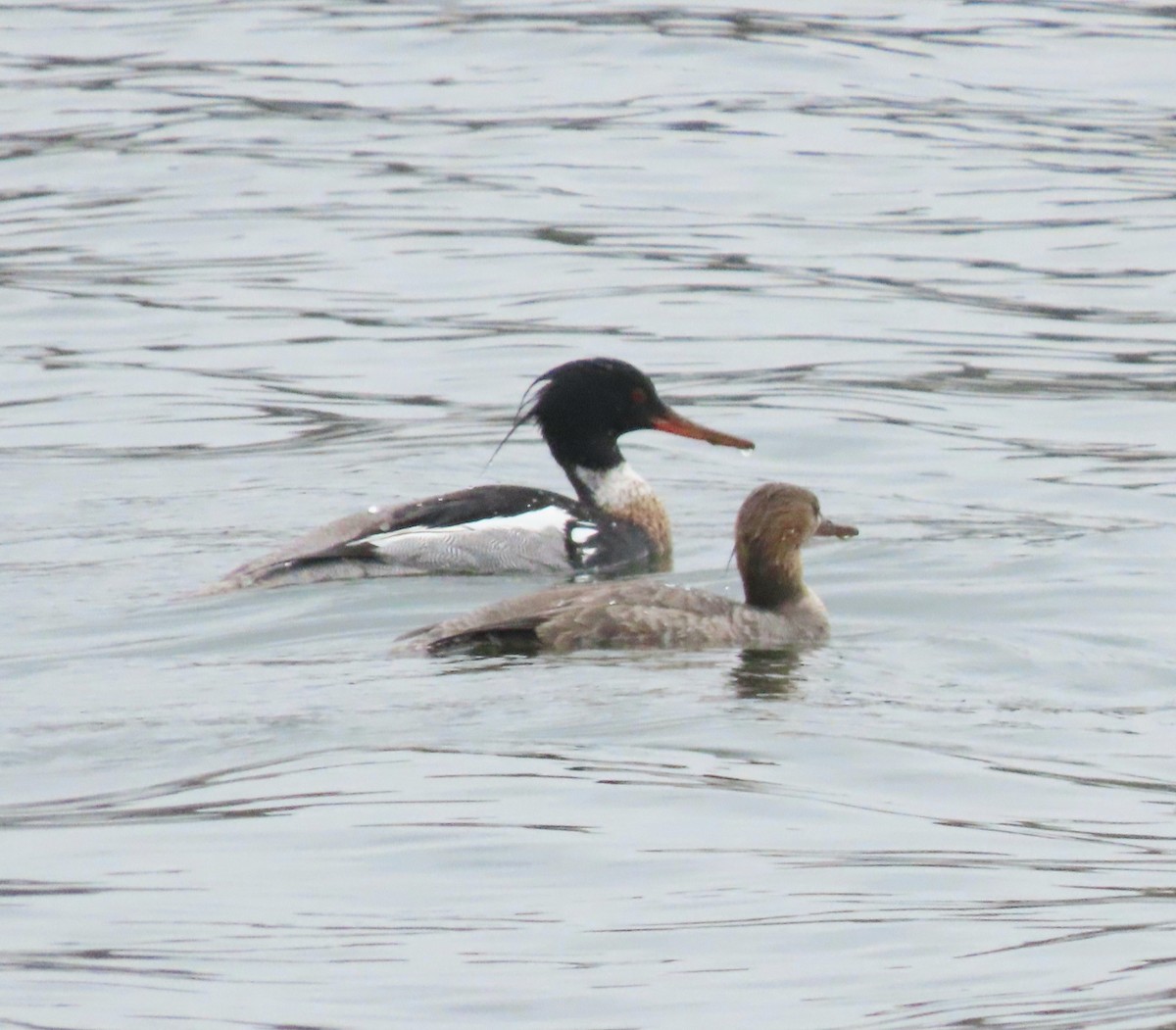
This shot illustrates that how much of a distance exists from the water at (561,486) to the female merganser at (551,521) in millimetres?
170

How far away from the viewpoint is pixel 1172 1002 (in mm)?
6281

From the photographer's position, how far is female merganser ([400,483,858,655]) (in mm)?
10156

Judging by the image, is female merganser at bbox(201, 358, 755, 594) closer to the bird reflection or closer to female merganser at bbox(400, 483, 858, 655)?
female merganser at bbox(400, 483, 858, 655)

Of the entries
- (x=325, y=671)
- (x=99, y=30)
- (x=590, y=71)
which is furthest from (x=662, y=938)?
(x=99, y=30)

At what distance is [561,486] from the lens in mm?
14922

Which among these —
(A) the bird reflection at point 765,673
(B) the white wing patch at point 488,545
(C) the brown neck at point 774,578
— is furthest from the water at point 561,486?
(C) the brown neck at point 774,578

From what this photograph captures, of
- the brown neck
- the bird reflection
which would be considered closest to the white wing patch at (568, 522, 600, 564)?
the brown neck

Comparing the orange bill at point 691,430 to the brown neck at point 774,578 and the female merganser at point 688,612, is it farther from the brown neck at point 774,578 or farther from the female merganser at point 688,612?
the brown neck at point 774,578

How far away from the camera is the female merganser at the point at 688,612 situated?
10.2 m

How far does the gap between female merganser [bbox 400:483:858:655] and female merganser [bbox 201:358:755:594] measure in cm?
150

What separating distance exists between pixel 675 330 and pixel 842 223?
3.31 meters

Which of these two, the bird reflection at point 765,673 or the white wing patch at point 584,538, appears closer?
the bird reflection at point 765,673

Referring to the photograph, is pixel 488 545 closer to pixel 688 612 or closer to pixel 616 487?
pixel 616 487

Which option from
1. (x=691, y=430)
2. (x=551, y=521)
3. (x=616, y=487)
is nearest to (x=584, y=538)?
(x=551, y=521)
